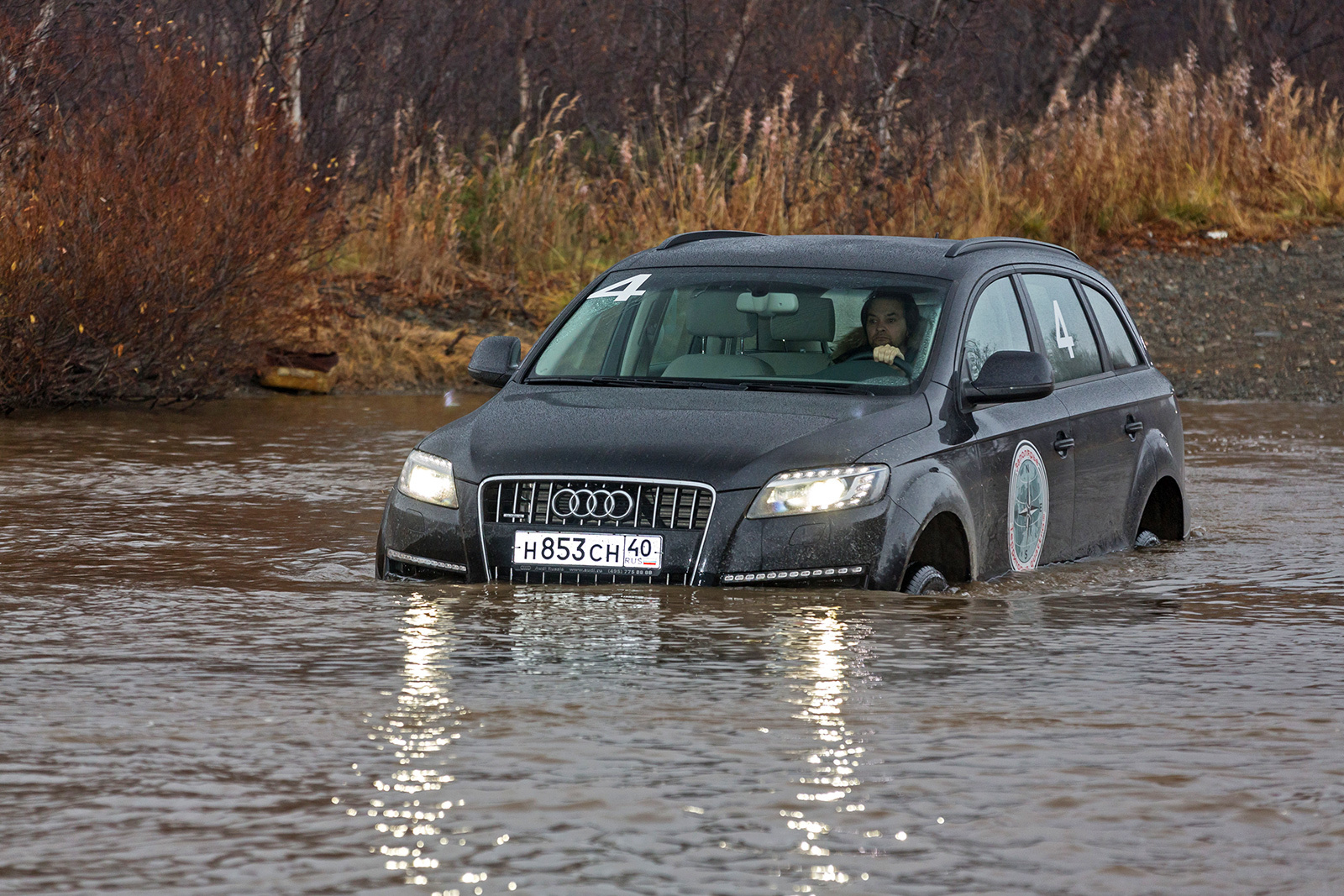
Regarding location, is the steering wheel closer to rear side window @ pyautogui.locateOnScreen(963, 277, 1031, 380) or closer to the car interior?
the car interior

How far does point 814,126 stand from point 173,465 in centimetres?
1152

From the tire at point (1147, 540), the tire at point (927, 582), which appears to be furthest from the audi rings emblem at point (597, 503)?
the tire at point (1147, 540)

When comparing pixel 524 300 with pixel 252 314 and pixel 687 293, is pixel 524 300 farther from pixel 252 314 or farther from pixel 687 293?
pixel 687 293

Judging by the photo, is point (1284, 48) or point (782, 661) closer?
point (782, 661)

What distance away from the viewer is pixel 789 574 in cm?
741

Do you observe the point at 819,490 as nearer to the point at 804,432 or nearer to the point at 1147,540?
Result: the point at 804,432

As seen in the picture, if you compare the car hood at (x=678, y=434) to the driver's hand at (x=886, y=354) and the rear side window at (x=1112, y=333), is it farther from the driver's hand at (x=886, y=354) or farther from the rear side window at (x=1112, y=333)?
the rear side window at (x=1112, y=333)

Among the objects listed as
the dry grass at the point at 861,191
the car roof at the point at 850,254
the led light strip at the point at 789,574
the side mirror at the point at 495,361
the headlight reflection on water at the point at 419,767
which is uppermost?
the dry grass at the point at 861,191

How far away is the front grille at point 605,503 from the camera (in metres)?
7.42

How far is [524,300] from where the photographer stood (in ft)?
72.1

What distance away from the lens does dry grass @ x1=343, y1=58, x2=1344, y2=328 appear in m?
22.5

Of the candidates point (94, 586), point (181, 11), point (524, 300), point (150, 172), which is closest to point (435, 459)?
point (94, 586)

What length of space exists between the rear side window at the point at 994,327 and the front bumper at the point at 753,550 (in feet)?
4.01

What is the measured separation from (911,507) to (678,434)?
80 centimetres
